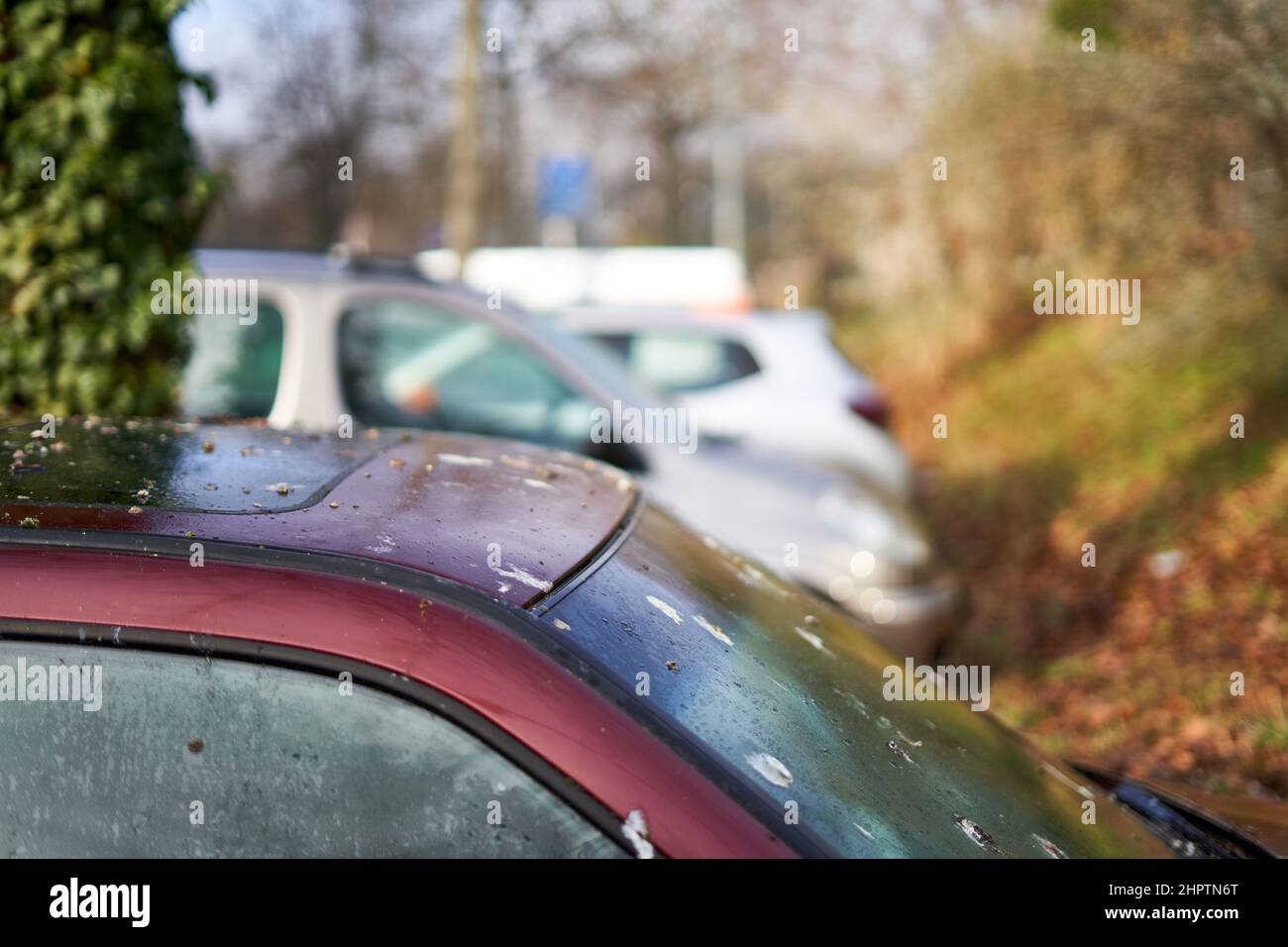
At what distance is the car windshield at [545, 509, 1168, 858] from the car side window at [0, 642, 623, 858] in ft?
0.73

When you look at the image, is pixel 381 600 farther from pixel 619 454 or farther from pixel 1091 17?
pixel 1091 17

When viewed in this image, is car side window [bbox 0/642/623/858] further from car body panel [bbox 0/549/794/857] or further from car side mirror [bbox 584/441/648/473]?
car side mirror [bbox 584/441/648/473]

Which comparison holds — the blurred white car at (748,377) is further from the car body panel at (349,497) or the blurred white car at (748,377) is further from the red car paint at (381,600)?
the red car paint at (381,600)

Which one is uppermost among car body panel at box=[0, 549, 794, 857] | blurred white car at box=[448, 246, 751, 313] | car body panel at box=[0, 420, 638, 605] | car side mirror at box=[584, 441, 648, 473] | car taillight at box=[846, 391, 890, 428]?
blurred white car at box=[448, 246, 751, 313]

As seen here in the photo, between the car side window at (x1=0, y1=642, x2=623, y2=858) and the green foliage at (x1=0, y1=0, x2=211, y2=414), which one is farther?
the green foliage at (x1=0, y1=0, x2=211, y2=414)

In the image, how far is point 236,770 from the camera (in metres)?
1.58

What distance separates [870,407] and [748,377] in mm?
985

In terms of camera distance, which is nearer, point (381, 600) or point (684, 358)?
point (381, 600)

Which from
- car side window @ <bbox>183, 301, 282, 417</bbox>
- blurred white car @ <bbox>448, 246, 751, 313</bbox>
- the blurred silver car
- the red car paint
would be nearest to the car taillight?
blurred white car @ <bbox>448, 246, 751, 313</bbox>

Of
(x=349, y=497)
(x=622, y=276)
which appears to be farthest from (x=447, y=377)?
(x=622, y=276)

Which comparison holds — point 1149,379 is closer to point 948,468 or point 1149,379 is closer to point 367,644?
point 948,468

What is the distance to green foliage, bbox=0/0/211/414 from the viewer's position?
3.50m

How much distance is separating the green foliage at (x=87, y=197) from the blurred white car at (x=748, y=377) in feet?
16.4

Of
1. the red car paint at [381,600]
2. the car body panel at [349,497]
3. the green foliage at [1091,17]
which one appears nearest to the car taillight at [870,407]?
the green foliage at [1091,17]
